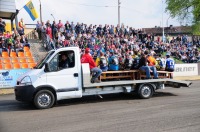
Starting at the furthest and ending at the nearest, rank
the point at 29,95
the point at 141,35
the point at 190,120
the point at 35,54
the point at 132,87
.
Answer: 1. the point at 141,35
2. the point at 35,54
3. the point at 132,87
4. the point at 29,95
5. the point at 190,120

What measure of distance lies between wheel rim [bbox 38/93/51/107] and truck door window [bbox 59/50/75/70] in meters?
1.18

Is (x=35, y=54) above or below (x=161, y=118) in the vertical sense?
above

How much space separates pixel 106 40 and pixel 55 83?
17.1 metres

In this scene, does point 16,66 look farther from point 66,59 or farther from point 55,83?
point 55,83

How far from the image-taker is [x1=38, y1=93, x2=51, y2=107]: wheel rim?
34.3 feet

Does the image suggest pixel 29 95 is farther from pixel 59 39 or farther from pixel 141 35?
pixel 141 35

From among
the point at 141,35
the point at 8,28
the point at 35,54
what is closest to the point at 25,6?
the point at 8,28

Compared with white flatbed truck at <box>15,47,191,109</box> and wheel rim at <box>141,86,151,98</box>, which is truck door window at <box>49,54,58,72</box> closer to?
white flatbed truck at <box>15,47,191,109</box>

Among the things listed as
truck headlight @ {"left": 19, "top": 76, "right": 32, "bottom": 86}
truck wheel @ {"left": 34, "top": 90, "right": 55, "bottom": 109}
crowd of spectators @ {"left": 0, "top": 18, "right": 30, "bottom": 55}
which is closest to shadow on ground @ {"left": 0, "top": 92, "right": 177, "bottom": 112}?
truck wheel @ {"left": 34, "top": 90, "right": 55, "bottom": 109}

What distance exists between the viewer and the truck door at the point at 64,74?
10.6m

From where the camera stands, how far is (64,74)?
10773mm

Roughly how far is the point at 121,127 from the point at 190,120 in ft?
6.88

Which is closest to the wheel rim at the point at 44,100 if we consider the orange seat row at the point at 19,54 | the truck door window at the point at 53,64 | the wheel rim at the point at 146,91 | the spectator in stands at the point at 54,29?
the truck door window at the point at 53,64

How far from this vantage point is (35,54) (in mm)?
23016
